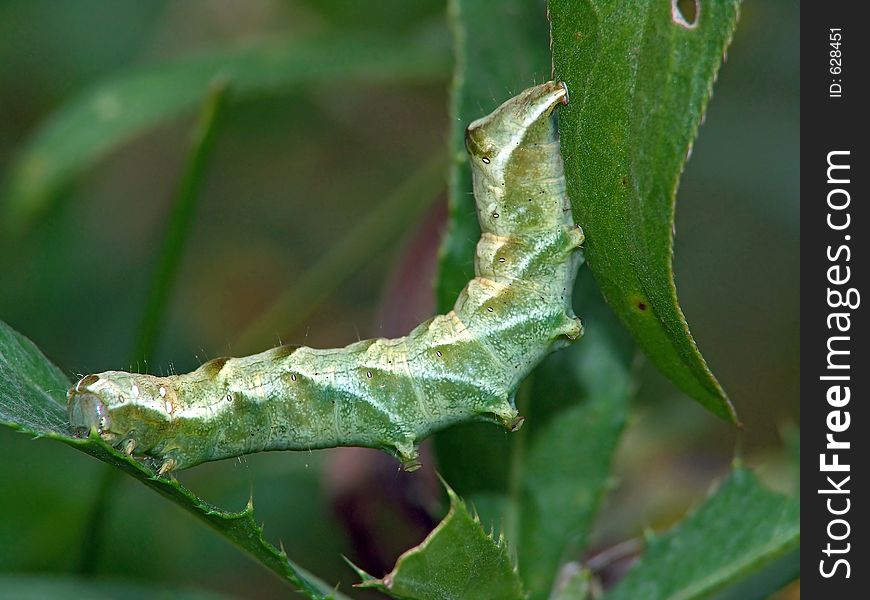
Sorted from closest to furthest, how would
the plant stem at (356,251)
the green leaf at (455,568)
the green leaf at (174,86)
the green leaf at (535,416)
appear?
the green leaf at (455,568) → the green leaf at (535,416) → the green leaf at (174,86) → the plant stem at (356,251)

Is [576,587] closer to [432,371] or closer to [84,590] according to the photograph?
[432,371]

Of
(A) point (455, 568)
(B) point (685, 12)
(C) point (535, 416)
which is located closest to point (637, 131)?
(B) point (685, 12)

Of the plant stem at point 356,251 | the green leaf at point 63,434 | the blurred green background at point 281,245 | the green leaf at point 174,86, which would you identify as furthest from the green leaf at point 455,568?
the green leaf at point 174,86

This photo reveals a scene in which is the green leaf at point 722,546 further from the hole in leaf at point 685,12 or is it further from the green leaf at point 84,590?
the hole in leaf at point 685,12

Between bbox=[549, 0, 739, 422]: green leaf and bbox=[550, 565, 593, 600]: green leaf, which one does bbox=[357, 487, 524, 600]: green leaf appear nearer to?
bbox=[550, 565, 593, 600]: green leaf

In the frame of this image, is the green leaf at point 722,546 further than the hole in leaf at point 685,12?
Yes

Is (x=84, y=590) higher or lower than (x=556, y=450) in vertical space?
lower
